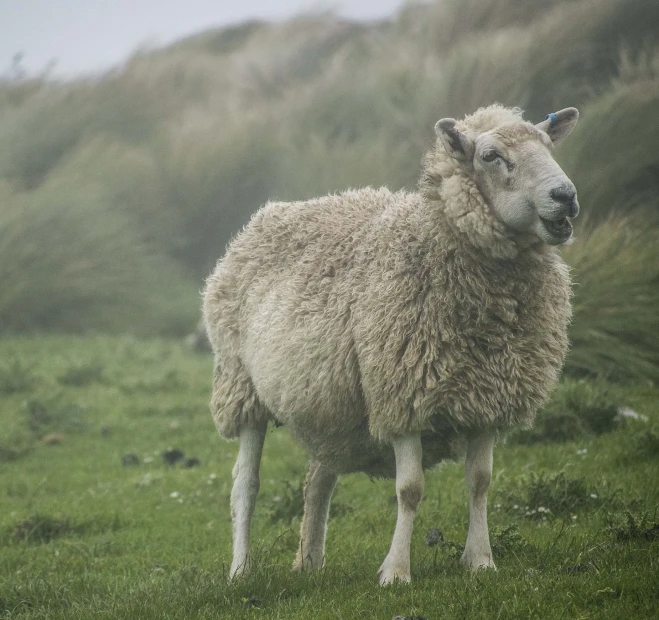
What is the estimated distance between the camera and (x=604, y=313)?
9914 millimetres

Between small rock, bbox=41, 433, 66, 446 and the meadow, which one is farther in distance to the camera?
small rock, bbox=41, 433, 66, 446

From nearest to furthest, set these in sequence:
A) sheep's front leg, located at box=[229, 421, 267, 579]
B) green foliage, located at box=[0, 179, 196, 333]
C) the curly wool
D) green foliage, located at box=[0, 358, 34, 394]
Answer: the curly wool
sheep's front leg, located at box=[229, 421, 267, 579]
green foliage, located at box=[0, 358, 34, 394]
green foliage, located at box=[0, 179, 196, 333]

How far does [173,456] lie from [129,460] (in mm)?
422

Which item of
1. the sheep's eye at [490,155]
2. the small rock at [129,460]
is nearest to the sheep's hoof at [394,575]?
the sheep's eye at [490,155]

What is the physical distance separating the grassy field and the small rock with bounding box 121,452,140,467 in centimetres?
3

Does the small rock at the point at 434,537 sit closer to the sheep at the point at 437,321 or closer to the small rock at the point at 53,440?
the sheep at the point at 437,321

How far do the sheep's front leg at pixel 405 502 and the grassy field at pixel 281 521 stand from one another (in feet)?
0.48

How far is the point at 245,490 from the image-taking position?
6.50m

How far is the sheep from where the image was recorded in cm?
527

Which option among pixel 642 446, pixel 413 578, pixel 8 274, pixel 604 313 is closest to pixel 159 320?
pixel 8 274

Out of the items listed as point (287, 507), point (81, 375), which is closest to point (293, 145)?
point (81, 375)

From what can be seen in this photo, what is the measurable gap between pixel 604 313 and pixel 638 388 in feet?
2.54

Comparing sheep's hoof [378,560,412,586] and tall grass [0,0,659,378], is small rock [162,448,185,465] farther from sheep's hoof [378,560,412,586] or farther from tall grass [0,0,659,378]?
sheep's hoof [378,560,412,586]

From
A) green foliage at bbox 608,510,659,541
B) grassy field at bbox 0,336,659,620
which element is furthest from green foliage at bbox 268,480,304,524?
green foliage at bbox 608,510,659,541
